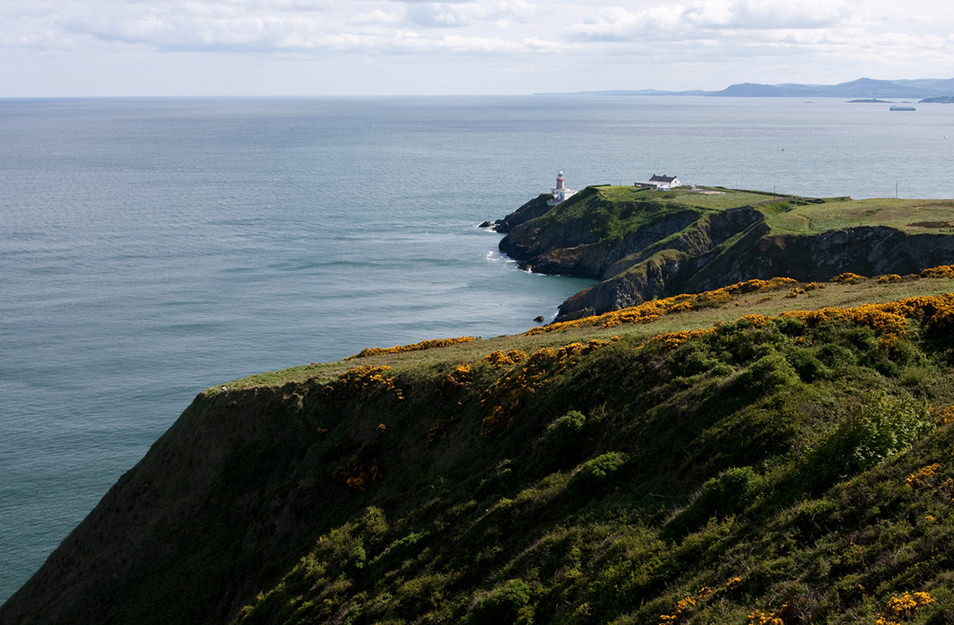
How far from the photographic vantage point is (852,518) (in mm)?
18047

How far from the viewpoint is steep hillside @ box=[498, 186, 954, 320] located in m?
91.1

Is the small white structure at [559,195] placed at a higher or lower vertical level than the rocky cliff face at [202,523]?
higher

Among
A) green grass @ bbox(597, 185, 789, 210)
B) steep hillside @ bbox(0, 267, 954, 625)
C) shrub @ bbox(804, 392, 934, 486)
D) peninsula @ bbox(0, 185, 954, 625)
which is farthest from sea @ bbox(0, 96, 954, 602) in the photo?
Result: shrub @ bbox(804, 392, 934, 486)

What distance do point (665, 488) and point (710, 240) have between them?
10163 centimetres

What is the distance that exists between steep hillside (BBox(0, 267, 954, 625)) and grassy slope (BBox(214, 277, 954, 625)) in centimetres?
9

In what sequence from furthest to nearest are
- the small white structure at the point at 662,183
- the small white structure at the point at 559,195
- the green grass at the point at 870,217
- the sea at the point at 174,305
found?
the small white structure at the point at 559,195 < the small white structure at the point at 662,183 < the green grass at the point at 870,217 < the sea at the point at 174,305

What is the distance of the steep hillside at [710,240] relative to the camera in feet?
299

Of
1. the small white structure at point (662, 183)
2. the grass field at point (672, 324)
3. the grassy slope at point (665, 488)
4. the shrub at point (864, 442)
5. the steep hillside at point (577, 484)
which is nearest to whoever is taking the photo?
the grassy slope at point (665, 488)

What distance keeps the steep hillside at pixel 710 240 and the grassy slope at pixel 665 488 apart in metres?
59.7

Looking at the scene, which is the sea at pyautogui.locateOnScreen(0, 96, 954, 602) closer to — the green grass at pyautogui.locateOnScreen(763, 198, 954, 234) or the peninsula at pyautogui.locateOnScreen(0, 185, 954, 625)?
the peninsula at pyautogui.locateOnScreen(0, 185, 954, 625)

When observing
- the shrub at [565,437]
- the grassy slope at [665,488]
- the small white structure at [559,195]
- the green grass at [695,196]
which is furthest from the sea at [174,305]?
the shrub at [565,437]

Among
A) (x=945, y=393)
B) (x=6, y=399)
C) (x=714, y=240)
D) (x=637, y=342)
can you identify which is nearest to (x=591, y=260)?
(x=714, y=240)

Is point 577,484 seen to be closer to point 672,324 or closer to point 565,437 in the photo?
point 565,437

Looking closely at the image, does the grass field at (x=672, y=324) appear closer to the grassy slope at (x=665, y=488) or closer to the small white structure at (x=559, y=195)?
the grassy slope at (x=665, y=488)
